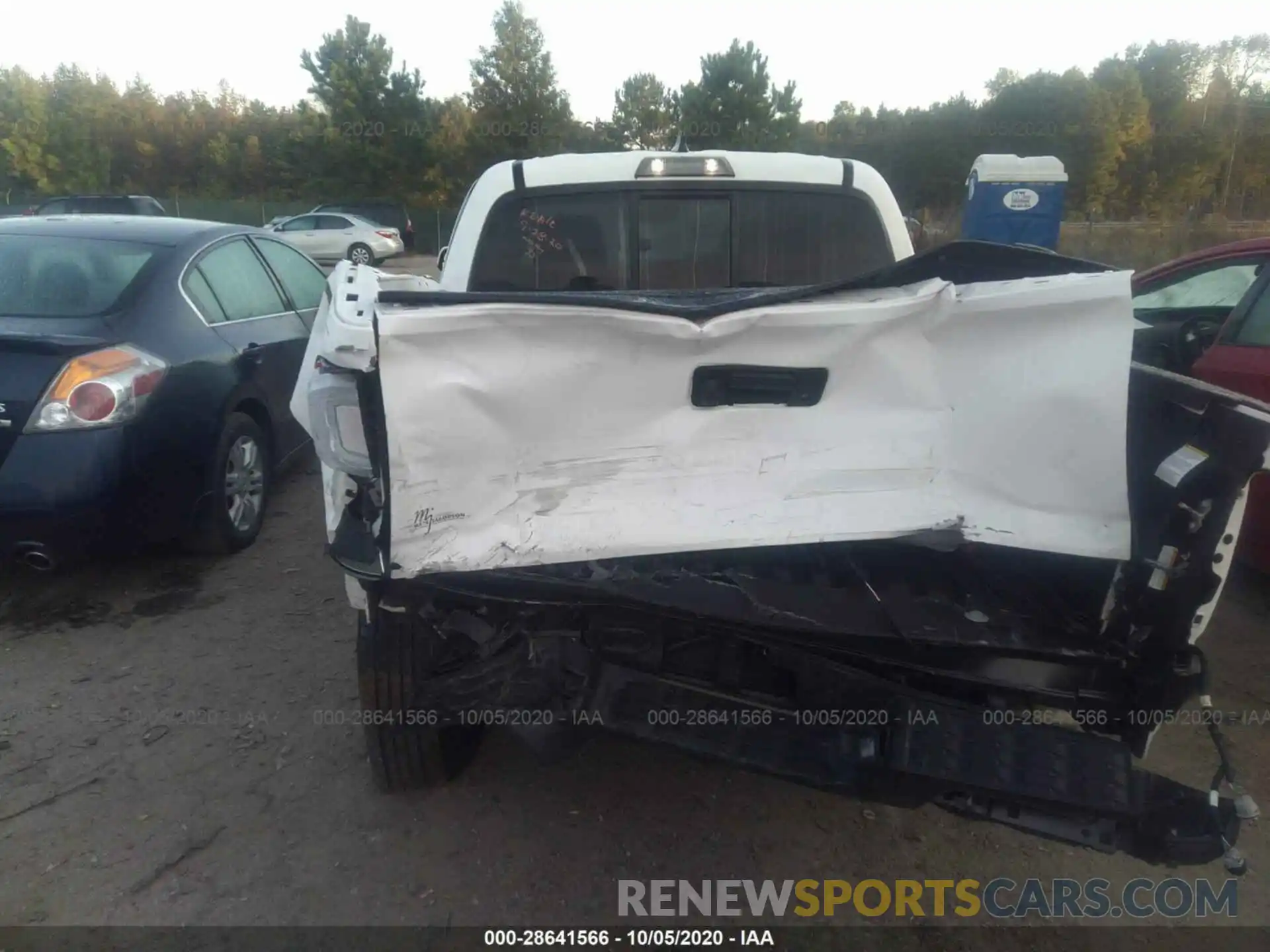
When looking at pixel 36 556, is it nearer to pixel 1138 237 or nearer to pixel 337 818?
pixel 337 818

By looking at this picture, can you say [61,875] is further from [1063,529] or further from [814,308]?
[1063,529]

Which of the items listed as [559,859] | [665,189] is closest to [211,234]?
[665,189]

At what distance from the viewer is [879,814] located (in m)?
2.93

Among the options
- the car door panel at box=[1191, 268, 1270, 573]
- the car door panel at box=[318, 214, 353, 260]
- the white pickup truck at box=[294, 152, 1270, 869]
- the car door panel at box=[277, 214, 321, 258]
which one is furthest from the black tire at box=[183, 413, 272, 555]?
the car door panel at box=[318, 214, 353, 260]

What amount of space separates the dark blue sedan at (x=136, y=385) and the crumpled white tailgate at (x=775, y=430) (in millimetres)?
2451

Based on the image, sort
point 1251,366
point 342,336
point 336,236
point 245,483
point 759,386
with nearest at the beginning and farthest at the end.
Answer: point 342,336 < point 759,386 < point 1251,366 < point 245,483 < point 336,236

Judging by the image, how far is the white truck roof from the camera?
11.4ft

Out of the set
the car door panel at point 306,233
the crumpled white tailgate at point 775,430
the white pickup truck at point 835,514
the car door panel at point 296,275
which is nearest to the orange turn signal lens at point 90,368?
the car door panel at point 296,275

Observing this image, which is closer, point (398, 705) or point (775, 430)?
point (775, 430)

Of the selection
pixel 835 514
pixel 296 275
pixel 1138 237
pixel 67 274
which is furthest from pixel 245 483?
pixel 1138 237

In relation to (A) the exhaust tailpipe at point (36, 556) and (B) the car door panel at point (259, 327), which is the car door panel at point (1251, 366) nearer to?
(B) the car door panel at point (259, 327)

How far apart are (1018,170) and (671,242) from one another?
979 cm

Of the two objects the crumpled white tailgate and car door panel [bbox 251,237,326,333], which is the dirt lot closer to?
the crumpled white tailgate

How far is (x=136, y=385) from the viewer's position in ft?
12.6
